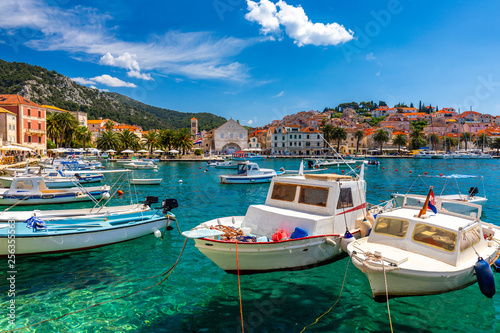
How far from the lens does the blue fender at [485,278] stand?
23.6 feet

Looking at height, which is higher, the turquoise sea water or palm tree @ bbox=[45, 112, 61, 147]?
palm tree @ bbox=[45, 112, 61, 147]

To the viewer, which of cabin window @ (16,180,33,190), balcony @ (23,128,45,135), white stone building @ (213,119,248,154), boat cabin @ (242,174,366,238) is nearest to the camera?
boat cabin @ (242,174,366,238)

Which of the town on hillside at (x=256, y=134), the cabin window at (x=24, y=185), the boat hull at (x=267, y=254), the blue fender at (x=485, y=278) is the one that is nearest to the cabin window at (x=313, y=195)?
the boat hull at (x=267, y=254)

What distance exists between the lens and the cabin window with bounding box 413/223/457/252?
25.1 ft

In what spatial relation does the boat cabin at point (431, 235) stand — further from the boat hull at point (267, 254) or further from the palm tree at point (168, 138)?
the palm tree at point (168, 138)

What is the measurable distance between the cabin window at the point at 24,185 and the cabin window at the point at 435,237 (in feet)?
83.7

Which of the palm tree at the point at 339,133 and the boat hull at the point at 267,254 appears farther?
the palm tree at the point at 339,133

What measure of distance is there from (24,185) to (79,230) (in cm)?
1477

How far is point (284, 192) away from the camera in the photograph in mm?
10875

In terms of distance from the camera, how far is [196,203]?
23.7 meters

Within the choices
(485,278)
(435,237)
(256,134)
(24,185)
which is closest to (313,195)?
(435,237)

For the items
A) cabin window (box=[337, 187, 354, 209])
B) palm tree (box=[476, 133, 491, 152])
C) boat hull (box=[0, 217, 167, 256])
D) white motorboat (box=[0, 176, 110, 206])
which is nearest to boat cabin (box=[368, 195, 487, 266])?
cabin window (box=[337, 187, 354, 209])

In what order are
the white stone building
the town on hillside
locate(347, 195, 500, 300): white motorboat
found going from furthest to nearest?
1. the white stone building
2. the town on hillside
3. locate(347, 195, 500, 300): white motorboat

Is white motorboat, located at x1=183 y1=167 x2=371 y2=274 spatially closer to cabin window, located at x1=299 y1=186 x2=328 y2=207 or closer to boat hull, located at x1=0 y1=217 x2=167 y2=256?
cabin window, located at x1=299 y1=186 x2=328 y2=207
